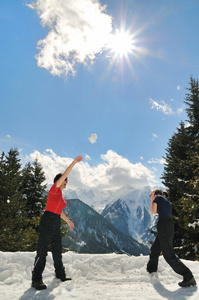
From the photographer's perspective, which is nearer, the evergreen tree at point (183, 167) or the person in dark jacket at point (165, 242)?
the person in dark jacket at point (165, 242)

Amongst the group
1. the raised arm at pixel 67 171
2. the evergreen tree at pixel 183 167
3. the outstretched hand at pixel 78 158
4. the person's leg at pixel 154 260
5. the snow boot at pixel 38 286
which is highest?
the evergreen tree at pixel 183 167

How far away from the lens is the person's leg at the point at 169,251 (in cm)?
412

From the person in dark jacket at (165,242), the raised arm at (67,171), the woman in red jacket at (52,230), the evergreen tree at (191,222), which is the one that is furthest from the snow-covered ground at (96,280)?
the evergreen tree at (191,222)

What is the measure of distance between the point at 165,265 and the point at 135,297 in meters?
2.15

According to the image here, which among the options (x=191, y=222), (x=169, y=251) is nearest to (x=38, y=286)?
(x=169, y=251)

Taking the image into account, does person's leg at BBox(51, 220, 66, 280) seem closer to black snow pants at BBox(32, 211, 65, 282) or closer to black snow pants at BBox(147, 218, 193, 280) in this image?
black snow pants at BBox(32, 211, 65, 282)

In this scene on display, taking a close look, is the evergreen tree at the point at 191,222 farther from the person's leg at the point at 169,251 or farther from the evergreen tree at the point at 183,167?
the person's leg at the point at 169,251

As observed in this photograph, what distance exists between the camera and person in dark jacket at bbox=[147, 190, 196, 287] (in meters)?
4.11

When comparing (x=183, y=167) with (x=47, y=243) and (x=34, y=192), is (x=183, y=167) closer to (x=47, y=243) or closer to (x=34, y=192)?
(x=47, y=243)

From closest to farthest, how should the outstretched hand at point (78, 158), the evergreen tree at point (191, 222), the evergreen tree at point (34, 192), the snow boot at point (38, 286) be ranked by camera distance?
the snow boot at point (38, 286), the outstretched hand at point (78, 158), the evergreen tree at point (191, 222), the evergreen tree at point (34, 192)

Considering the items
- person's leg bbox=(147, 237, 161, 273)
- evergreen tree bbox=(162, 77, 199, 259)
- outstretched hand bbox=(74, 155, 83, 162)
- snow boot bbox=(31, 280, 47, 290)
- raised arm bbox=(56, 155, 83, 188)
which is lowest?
snow boot bbox=(31, 280, 47, 290)

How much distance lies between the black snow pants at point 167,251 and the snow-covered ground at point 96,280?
24 cm

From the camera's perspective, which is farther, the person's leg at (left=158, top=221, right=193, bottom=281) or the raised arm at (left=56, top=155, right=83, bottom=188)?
the raised arm at (left=56, top=155, right=83, bottom=188)

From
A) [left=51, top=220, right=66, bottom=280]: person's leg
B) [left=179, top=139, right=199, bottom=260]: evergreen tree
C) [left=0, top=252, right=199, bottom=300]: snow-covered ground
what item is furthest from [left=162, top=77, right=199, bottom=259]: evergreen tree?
[left=51, top=220, right=66, bottom=280]: person's leg
